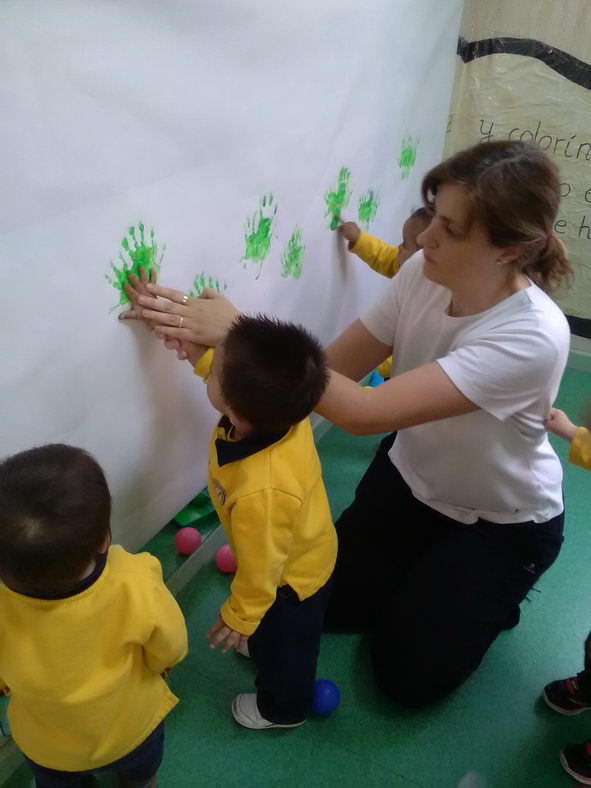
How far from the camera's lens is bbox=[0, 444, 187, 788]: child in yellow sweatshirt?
62 cm

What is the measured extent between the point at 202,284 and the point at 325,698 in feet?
2.70

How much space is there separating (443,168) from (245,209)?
346 millimetres

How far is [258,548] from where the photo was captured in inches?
34.0

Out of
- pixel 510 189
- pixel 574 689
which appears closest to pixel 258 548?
pixel 510 189

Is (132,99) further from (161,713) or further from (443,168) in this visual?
(161,713)

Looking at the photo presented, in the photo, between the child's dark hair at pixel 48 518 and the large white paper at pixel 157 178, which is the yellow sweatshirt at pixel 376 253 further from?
the child's dark hair at pixel 48 518

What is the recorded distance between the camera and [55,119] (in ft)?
2.23

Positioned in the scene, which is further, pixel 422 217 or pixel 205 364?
pixel 422 217

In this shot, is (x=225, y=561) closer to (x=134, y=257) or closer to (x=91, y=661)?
(x=91, y=661)

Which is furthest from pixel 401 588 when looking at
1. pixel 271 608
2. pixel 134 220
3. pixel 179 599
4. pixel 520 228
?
pixel 134 220

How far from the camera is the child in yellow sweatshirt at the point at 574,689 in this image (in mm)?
1025

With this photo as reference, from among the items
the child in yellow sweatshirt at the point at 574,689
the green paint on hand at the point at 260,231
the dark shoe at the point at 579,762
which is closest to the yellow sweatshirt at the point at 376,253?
the green paint on hand at the point at 260,231

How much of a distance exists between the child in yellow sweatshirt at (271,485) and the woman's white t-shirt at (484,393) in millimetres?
271

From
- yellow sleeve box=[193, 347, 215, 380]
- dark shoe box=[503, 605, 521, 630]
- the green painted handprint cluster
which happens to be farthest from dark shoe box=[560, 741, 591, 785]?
the green painted handprint cluster
